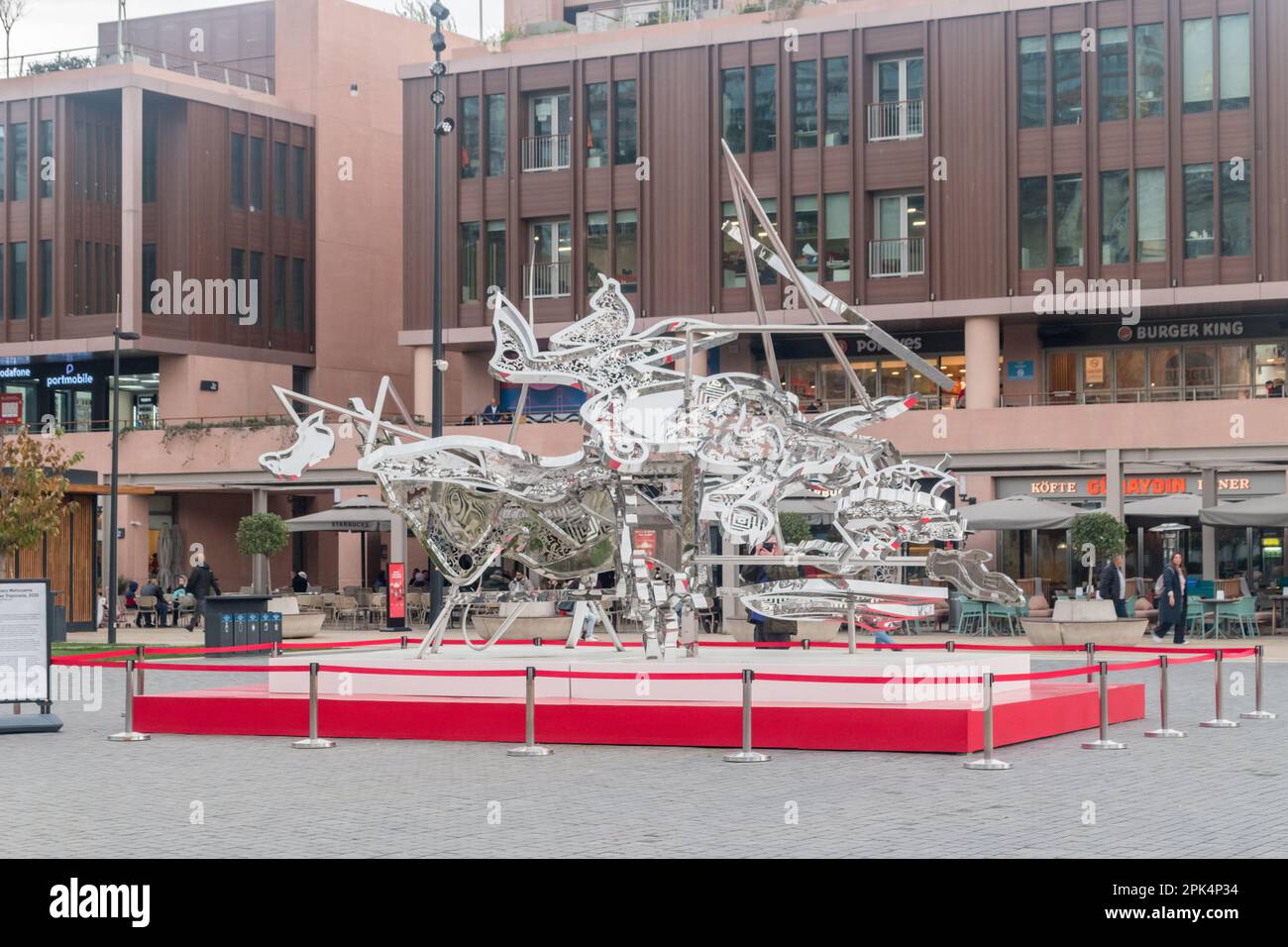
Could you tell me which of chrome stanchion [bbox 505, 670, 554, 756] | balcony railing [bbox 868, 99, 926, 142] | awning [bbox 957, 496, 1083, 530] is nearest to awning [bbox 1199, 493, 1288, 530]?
awning [bbox 957, 496, 1083, 530]

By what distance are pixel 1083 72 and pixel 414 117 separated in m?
19.1

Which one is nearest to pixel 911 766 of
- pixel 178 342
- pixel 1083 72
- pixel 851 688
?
pixel 851 688

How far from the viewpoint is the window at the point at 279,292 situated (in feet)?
186

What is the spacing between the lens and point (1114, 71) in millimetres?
44688

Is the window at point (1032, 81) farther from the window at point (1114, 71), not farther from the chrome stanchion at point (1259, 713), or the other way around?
the chrome stanchion at point (1259, 713)

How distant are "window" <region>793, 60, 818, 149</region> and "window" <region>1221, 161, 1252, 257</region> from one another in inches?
418

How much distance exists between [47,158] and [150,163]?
310 cm

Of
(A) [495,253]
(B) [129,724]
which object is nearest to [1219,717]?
(B) [129,724]

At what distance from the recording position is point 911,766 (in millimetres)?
14695

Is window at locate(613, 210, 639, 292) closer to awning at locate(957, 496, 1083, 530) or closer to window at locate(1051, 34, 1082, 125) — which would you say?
window at locate(1051, 34, 1082, 125)

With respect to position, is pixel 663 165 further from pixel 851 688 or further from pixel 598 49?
pixel 851 688

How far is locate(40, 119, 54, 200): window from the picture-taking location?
178 feet

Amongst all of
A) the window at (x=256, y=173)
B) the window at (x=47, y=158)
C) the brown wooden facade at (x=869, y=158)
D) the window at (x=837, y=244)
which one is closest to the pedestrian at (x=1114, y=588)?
the brown wooden facade at (x=869, y=158)

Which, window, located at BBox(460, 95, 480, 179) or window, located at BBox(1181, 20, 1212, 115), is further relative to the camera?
window, located at BBox(460, 95, 480, 179)
